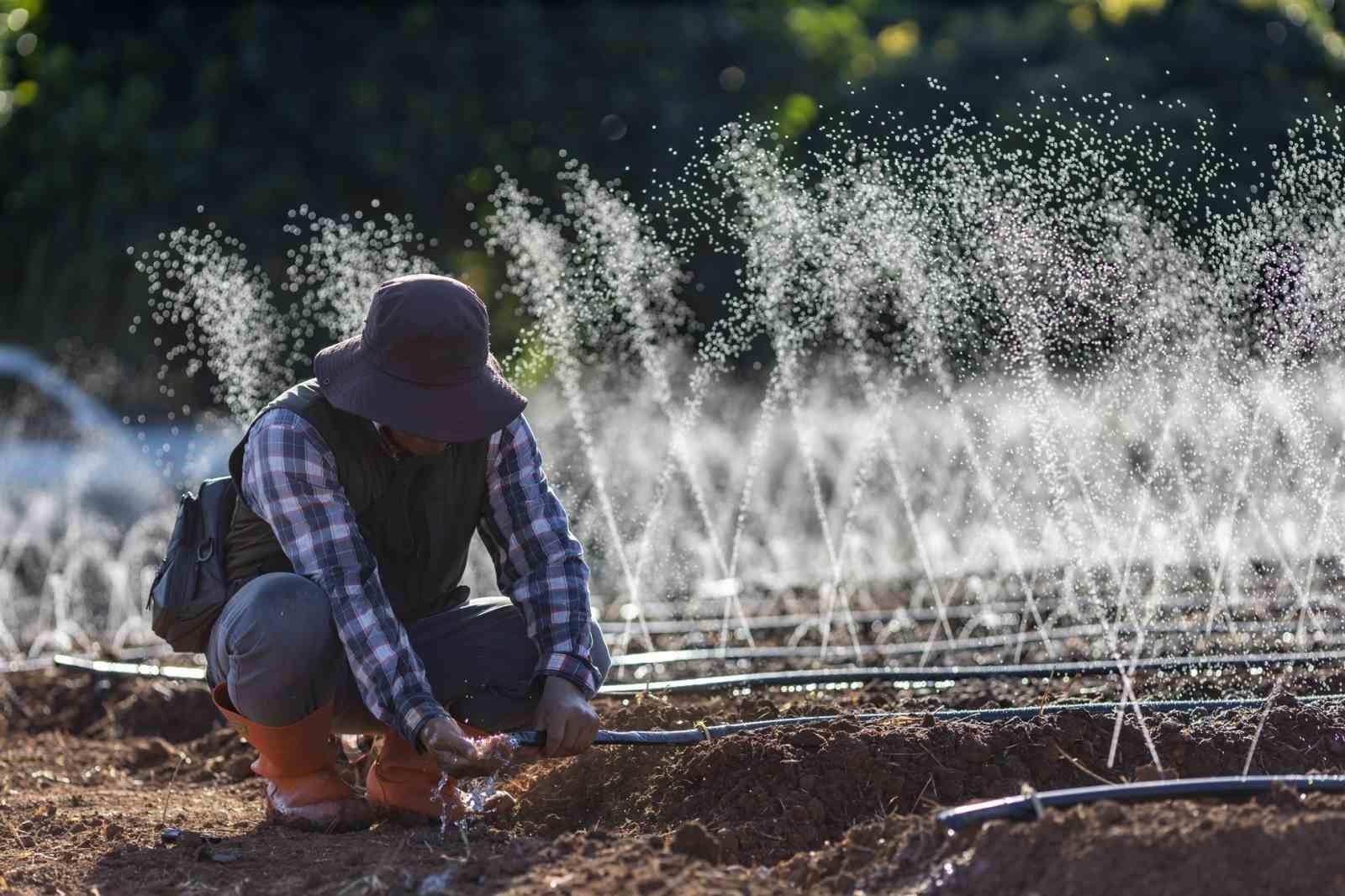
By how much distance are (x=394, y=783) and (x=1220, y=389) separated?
718cm

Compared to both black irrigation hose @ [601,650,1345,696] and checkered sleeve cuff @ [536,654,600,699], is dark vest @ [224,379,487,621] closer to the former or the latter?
checkered sleeve cuff @ [536,654,600,699]

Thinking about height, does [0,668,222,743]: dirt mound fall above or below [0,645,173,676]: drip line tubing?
below

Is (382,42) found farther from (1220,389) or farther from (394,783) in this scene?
(394,783)

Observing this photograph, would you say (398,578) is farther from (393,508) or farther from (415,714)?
(415,714)

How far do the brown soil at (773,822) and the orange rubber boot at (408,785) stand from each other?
2.7 inches

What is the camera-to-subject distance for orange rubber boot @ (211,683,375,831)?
3.66 metres

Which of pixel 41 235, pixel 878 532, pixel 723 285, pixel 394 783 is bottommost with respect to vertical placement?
pixel 878 532

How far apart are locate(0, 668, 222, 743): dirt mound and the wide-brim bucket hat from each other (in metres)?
2.61

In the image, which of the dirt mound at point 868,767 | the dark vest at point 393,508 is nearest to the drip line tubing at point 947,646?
the dirt mound at point 868,767

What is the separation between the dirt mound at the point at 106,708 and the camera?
5602 mm

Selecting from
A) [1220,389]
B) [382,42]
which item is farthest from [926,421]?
[382,42]

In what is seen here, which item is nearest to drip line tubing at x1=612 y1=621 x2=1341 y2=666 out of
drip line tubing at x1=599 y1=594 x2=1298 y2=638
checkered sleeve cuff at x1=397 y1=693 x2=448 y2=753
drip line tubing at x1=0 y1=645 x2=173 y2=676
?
drip line tubing at x1=599 y1=594 x2=1298 y2=638

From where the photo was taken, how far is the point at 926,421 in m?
13.0

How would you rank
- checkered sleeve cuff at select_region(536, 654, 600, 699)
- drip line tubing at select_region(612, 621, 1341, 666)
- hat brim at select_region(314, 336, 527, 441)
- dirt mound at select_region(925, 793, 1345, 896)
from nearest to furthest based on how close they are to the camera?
1. dirt mound at select_region(925, 793, 1345, 896)
2. hat brim at select_region(314, 336, 527, 441)
3. checkered sleeve cuff at select_region(536, 654, 600, 699)
4. drip line tubing at select_region(612, 621, 1341, 666)
